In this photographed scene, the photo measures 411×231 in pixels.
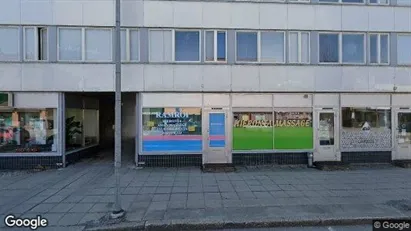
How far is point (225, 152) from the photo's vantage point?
11492 millimetres

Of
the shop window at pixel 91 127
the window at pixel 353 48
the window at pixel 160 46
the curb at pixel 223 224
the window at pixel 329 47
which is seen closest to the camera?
the curb at pixel 223 224

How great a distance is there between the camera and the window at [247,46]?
37.9ft

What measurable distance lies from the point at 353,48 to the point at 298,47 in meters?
2.43

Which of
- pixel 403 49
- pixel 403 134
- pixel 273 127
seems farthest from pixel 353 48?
pixel 273 127

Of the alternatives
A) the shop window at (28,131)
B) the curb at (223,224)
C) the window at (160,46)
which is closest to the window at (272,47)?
the window at (160,46)

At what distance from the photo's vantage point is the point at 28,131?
1123 centimetres

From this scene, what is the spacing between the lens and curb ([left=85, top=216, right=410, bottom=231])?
543 centimetres

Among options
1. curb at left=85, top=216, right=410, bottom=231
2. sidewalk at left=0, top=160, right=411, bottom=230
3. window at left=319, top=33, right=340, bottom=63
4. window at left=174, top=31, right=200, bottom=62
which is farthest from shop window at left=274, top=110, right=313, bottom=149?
curb at left=85, top=216, right=410, bottom=231

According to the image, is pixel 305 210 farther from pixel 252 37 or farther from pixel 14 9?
pixel 14 9

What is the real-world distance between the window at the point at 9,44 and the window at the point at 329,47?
11.9 metres

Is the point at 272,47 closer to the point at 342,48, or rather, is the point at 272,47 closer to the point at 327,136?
the point at 342,48

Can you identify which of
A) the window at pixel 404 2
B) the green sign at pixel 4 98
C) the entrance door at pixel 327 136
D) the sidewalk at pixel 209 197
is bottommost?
the sidewalk at pixel 209 197

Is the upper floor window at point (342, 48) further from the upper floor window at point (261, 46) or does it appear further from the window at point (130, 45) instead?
the window at point (130, 45)

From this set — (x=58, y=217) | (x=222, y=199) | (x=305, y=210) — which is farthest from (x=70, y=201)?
(x=305, y=210)
